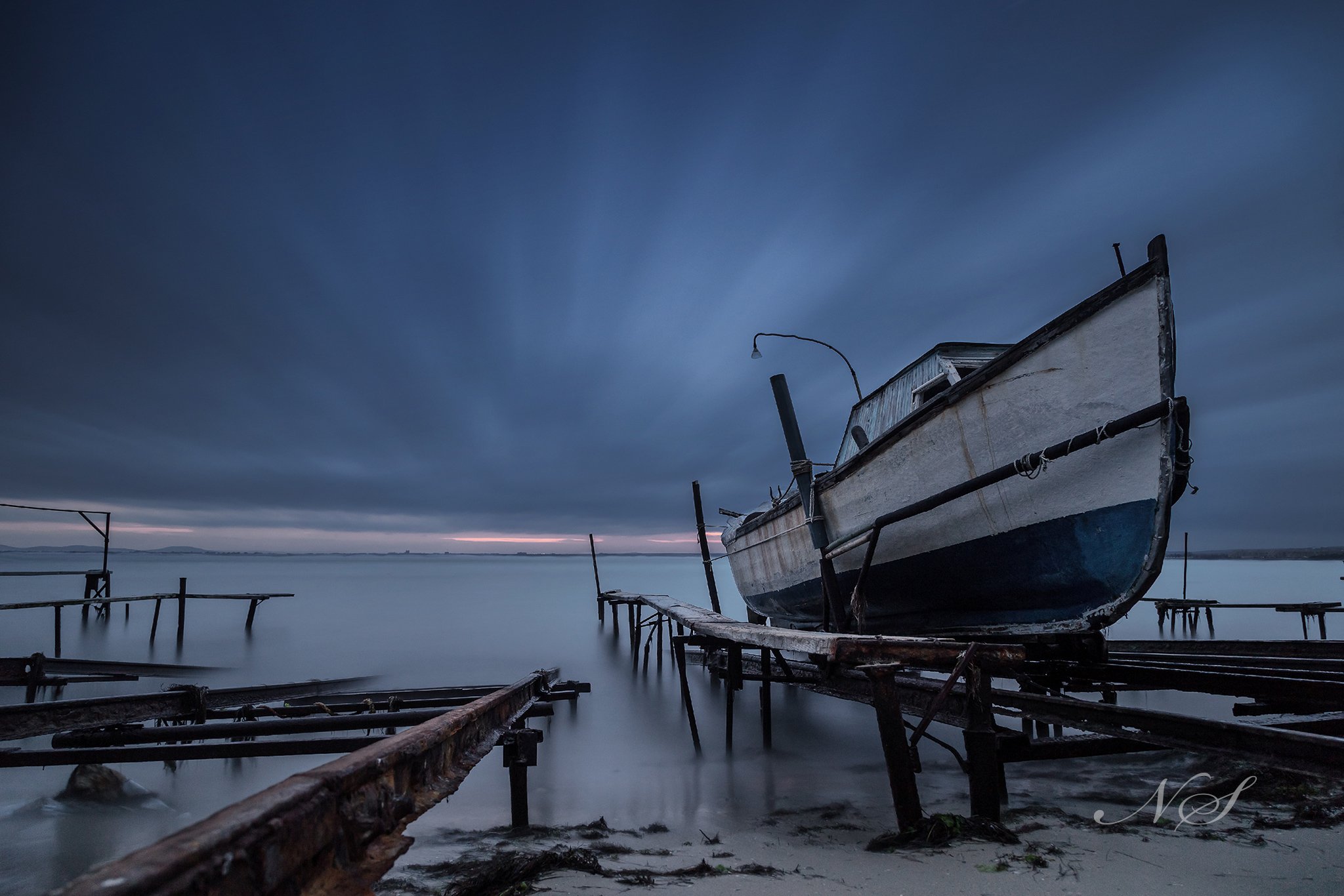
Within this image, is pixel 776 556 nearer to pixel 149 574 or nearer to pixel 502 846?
pixel 502 846

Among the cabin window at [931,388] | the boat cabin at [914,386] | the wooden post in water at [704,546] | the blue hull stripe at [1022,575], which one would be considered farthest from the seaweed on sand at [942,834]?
the wooden post in water at [704,546]

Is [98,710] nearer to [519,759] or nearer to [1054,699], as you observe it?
[519,759]

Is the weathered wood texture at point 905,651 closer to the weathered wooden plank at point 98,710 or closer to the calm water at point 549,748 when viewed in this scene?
the calm water at point 549,748

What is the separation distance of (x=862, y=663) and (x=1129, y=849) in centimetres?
222

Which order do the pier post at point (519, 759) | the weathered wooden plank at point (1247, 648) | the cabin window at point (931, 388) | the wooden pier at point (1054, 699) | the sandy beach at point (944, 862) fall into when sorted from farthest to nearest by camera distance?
the cabin window at point (931, 388) → the weathered wooden plank at point (1247, 648) → the pier post at point (519, 759) → the sandy beach at point (944, 862) → the wooden pier at point (1054, 699)

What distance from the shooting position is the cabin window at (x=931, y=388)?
8.88 m

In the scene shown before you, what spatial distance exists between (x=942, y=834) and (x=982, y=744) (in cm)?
66

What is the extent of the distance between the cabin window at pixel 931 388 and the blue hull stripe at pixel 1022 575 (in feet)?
7.25

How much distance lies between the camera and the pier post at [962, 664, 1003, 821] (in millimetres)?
4570

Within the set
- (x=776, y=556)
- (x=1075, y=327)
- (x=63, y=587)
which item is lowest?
(x=776, y=556)

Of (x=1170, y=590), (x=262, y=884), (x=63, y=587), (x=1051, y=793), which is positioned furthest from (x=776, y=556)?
(x=63, y=587)

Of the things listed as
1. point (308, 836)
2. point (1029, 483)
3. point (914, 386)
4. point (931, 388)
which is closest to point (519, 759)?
point (308, 836)

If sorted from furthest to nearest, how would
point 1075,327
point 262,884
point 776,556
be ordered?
point 776,556, point 1075,327, point 262,884

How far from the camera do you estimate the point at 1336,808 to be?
507 centimetres
